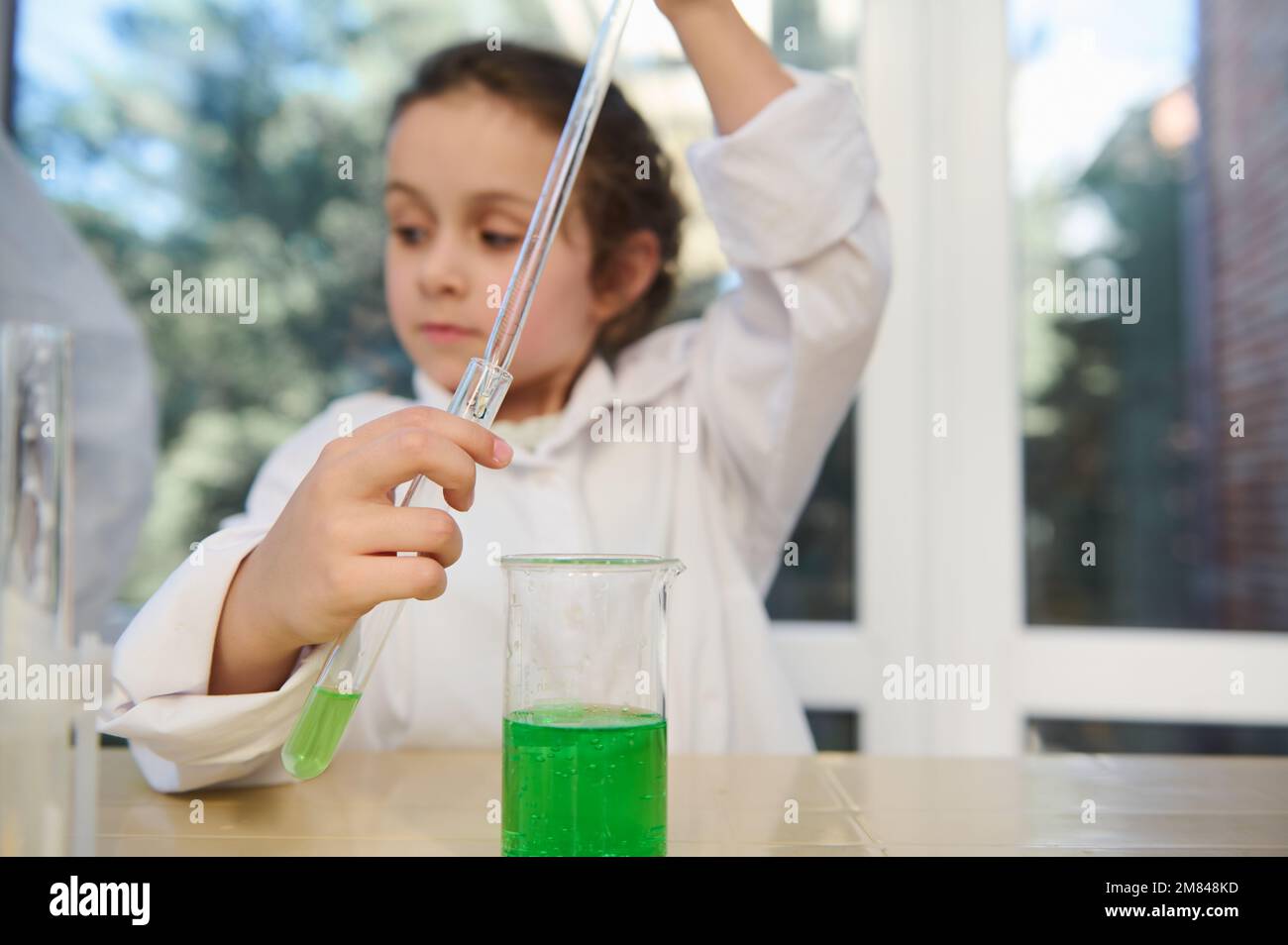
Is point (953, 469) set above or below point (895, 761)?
above

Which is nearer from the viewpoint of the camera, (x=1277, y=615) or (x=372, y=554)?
(x=372, y=554)

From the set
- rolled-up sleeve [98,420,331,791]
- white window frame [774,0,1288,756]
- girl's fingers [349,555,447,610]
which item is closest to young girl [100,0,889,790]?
rolled-up sleeve [98,420,331,791]

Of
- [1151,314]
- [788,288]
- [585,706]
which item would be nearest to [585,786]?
[585,706]

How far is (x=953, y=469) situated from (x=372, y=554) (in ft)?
3.61

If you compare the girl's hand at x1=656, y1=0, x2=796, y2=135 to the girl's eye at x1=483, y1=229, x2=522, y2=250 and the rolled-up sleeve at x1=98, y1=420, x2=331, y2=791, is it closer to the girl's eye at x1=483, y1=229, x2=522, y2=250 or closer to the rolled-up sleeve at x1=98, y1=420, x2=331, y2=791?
the girl's eye at x1=483, y1=229, x2=522, y2=250

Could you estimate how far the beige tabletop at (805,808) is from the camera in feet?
1.89

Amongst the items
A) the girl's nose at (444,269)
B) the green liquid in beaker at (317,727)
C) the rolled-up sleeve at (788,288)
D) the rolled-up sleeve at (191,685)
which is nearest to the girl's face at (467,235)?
the girl's nose at (444,269)

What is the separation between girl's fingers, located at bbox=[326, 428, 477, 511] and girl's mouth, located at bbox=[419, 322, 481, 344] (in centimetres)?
48

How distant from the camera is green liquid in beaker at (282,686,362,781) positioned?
533 millimetres

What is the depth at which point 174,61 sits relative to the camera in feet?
5.29

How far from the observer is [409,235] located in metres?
1.04

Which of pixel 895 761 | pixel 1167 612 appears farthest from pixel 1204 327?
pixel 895 761
